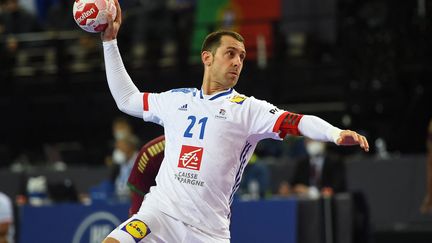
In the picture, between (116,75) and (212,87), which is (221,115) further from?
(116,75)

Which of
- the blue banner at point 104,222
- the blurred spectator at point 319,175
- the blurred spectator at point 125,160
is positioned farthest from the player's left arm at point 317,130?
the blurred spectator at point 125,160

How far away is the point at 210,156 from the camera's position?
6312mm

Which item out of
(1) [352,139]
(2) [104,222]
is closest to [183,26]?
(2) [104,222]

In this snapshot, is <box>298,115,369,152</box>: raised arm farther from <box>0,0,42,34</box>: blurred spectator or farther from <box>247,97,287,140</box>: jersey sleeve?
<box>0,0,42,34</box>: blurred spectator

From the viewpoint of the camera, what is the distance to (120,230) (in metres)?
6.11

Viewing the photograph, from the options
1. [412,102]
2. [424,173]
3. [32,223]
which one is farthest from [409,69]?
[32,223]

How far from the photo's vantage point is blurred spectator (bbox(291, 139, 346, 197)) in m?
12.4

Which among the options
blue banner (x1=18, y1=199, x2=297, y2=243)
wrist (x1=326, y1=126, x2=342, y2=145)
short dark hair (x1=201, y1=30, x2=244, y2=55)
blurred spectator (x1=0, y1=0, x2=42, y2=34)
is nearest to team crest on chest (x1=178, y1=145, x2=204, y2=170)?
short dark hair (x1=201, y1=30, x2=244, y2=55)

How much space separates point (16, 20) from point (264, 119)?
1463 cm

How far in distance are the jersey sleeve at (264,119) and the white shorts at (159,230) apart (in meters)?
0.75

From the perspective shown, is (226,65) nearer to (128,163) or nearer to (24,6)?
(128,163)

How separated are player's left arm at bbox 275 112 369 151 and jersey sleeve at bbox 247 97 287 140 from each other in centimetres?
3

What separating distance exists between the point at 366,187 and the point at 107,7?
8.63 m

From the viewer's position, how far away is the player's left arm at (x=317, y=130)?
18.6 feet
